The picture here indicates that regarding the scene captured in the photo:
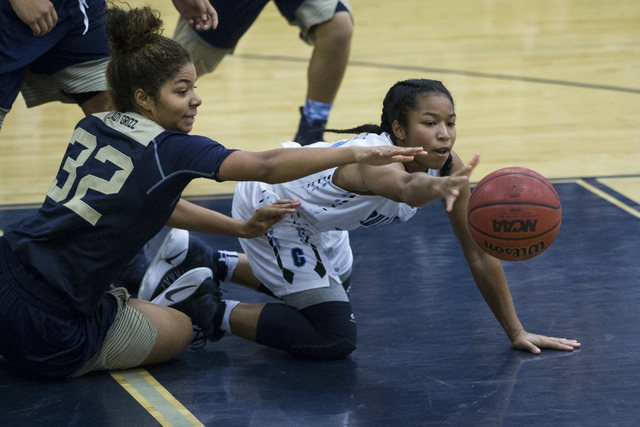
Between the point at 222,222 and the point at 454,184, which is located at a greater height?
the point at 454,184

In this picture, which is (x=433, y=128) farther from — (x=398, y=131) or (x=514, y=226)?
(x=514, y=226)

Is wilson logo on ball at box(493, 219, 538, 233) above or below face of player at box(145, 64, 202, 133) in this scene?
below

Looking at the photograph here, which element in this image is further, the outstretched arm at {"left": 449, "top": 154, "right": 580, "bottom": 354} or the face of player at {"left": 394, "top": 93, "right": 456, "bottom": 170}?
the outstretched arm at {"left": 449, "top": 154, "right": 580, "bottom": 354}

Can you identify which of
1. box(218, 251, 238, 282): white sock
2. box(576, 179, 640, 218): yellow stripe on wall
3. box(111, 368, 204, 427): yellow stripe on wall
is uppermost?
box(218, 251, 238, 282): white sock

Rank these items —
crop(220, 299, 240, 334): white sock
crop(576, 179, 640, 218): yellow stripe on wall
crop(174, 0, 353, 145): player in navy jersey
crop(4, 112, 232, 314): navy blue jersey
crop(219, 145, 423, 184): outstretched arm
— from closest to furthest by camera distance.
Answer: crop(219, 145, 423, 184): outstretched arm
crop(4, 112, 232, 314): navy blue jersey
crop(220, 299, 240, 334): white sock
crop(576, 179, 640, 218): yellow stripe on wall
crop(174, 0, 353, 145): player in navy jersey

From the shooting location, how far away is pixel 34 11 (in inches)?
115

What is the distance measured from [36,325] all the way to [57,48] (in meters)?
1.23

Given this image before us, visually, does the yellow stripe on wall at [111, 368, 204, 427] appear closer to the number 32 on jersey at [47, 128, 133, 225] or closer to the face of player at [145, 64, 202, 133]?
the number 32 on jersey at [47, 128, 133, 225]

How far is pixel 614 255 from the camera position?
3.63 meters

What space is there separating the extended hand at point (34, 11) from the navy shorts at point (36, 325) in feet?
2.69

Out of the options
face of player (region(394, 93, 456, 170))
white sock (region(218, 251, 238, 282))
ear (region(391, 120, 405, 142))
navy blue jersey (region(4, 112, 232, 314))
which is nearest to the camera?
navy blue jersey (region(4, 112, 232, 314))

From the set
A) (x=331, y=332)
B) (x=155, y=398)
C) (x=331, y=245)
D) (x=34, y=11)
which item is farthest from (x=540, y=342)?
(x=34, y=11)

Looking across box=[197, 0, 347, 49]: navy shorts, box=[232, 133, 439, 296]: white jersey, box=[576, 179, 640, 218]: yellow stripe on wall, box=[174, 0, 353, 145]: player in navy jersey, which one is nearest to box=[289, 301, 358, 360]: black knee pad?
box=[232, 133, 439, 296]: white jersey

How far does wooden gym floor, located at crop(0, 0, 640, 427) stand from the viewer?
246 centimetres
